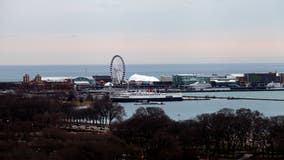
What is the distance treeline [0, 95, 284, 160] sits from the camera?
10.6 metres

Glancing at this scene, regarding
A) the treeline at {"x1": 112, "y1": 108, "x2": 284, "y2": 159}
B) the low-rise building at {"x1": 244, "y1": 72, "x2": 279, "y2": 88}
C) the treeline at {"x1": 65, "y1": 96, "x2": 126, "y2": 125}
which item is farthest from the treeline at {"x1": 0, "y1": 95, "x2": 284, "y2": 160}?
the low-rise building at {"x1": 244, "y1": 72, "x2": 279, "y2": 88}

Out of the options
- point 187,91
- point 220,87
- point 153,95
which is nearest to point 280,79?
point 220,87

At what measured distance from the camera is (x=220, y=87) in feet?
160

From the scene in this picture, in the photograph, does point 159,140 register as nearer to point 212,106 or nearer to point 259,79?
point 212,106

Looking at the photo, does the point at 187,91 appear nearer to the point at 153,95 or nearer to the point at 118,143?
the point at 153,95

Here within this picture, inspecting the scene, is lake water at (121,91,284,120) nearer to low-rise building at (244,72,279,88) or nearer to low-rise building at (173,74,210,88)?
low-rise building at (244,72,279,88)

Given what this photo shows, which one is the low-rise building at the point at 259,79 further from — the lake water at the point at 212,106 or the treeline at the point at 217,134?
the treeline at the point at 217,134

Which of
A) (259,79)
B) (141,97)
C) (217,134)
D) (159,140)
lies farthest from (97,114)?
(259,79)

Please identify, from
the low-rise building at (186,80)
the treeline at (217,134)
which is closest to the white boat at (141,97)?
the low-rise building at (186,80)

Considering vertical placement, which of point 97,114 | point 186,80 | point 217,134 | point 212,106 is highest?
point 217,134

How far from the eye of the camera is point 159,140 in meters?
12.2

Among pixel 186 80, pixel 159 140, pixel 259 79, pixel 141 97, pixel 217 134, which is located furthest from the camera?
pixel 186 80

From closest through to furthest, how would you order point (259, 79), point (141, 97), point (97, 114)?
point (97, 114) → point (141, 97) → point (259, 79)

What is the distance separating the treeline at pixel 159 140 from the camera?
1056 cm
